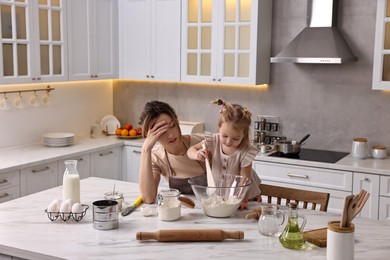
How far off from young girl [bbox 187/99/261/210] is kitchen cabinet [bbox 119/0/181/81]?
2289 millimetres

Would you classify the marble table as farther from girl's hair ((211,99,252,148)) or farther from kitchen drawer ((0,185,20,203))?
kitchen drawer ((0,185,20,203))

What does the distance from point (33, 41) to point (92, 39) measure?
0.78 metres

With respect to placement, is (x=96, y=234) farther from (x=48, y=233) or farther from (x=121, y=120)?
(x=121, y=120)

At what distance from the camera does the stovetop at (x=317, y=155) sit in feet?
14.0

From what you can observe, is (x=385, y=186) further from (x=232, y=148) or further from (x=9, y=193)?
(x=9, y=193)

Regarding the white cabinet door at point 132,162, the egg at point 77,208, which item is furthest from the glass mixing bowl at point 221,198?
the white cabinet door at point 132,162

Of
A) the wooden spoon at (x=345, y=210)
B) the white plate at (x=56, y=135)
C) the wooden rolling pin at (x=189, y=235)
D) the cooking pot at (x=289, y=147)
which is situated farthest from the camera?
the white plate at (x=56, y=135)

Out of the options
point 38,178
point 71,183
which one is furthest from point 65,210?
point 38,178

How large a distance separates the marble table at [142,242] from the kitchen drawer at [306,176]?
4.96 ft

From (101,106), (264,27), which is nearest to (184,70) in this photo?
(264,27)

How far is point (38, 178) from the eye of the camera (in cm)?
409

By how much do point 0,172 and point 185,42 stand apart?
2026 millimetres

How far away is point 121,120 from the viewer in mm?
5699

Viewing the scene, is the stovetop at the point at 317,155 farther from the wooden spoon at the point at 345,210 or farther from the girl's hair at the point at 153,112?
the wooden spoon at the point at 345,210
